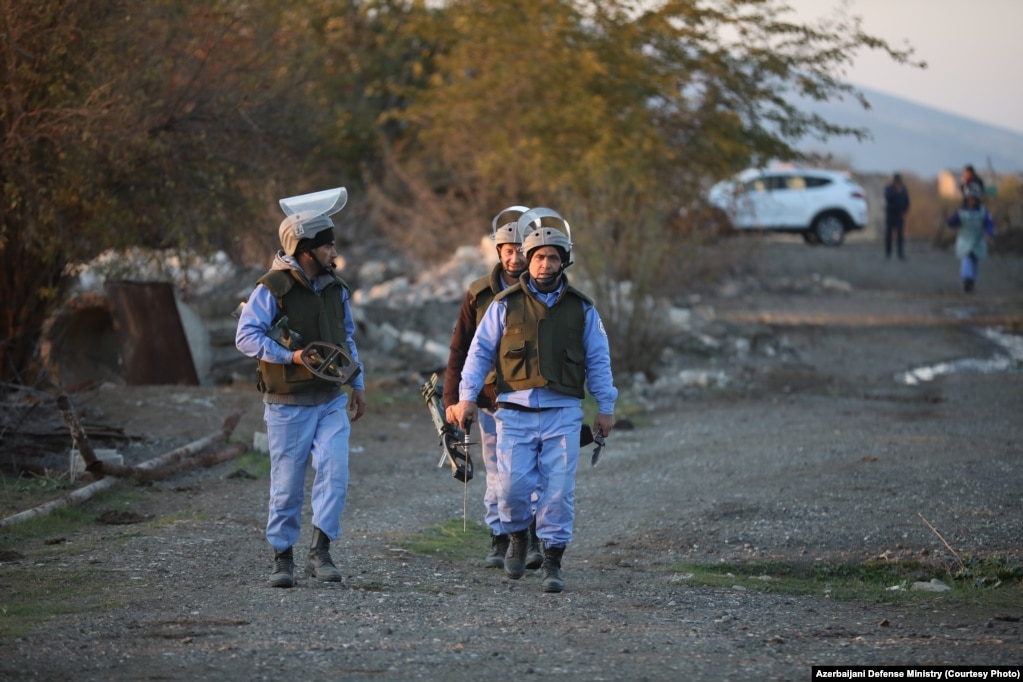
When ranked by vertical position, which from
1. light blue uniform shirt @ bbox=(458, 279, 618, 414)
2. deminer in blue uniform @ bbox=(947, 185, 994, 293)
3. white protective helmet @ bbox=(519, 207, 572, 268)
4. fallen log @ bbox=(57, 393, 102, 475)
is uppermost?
deminer in blue uniform @ bbox=(947, 185, 994, 293)

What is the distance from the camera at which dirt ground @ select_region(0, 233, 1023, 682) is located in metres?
5.26

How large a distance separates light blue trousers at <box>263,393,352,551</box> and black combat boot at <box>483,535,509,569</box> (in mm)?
1052

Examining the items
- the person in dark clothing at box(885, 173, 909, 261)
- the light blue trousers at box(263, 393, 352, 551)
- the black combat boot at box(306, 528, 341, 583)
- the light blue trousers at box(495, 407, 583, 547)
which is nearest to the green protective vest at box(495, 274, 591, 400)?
the light blue trousers at box(495, 407, 583, 547)

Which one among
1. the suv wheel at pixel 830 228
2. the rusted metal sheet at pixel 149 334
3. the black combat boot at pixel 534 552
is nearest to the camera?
the black combat boot at pixel 534 552

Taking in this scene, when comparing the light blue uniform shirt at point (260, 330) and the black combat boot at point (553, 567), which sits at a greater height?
the light blue uniform shirt at point (260, 330)

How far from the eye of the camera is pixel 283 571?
646 centimetres

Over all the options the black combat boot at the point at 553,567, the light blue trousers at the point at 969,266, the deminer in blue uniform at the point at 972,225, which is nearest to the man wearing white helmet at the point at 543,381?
the black combat boot at the point at 553,567

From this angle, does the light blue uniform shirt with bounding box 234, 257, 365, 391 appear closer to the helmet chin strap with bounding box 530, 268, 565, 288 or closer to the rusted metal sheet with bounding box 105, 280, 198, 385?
the helmet chin strap with bounding box 530, 268, 565, 288

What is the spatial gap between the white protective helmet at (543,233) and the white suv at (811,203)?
23774 mm

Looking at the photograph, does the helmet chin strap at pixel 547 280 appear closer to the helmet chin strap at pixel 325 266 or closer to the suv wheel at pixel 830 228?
the helmet chin strap at pixel 325 266

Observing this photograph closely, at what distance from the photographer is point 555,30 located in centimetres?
2352

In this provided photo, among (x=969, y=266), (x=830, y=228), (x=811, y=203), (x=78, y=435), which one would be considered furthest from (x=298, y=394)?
(x=830, y=228)

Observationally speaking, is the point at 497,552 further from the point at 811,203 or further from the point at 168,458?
the point at 811,203

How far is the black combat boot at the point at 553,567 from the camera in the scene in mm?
6570
